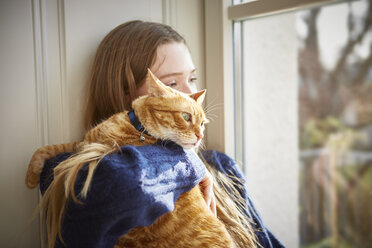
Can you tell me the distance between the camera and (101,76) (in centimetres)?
90


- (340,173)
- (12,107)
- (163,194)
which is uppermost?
(12,107)

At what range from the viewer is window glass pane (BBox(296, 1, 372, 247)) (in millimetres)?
1258

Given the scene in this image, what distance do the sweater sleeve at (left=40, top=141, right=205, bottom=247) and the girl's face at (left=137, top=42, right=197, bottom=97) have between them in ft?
1.23

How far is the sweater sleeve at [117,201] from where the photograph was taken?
1.69 feet

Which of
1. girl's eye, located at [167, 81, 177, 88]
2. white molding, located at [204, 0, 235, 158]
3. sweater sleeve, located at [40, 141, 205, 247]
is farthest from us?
white molding, located at [204, 0, 235, 158]

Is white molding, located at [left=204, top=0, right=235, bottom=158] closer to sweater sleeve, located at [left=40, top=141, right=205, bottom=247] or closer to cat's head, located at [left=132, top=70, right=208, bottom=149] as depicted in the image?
cat's head, located at [left=132, top=70, right=208, bottom=149]

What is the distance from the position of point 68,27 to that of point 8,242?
2.31 ft

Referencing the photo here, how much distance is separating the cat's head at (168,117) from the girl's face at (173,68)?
0.18 metres

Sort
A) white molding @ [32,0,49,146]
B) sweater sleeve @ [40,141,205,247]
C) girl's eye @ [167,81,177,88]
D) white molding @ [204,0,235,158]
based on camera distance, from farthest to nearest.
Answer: white molding @ [204,0,235,158] < girl's eye @ [167,81,177,88] < white molding @ [32,0,49,146] < sweater sleeve @ [40,141,205,247]

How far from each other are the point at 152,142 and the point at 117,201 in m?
0.24

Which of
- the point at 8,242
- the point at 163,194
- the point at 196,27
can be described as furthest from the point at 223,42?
the point at 8,242

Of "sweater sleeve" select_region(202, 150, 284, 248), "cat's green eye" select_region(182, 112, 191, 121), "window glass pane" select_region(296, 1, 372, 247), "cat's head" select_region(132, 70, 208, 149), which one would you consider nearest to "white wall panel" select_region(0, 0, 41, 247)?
"cat's head" select_region(132, 70, 208, 149)

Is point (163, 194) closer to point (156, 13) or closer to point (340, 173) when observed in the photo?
point (156, 13)

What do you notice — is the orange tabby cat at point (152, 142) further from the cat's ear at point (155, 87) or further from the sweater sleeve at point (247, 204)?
the sweater sleeve at point (247, 204)
